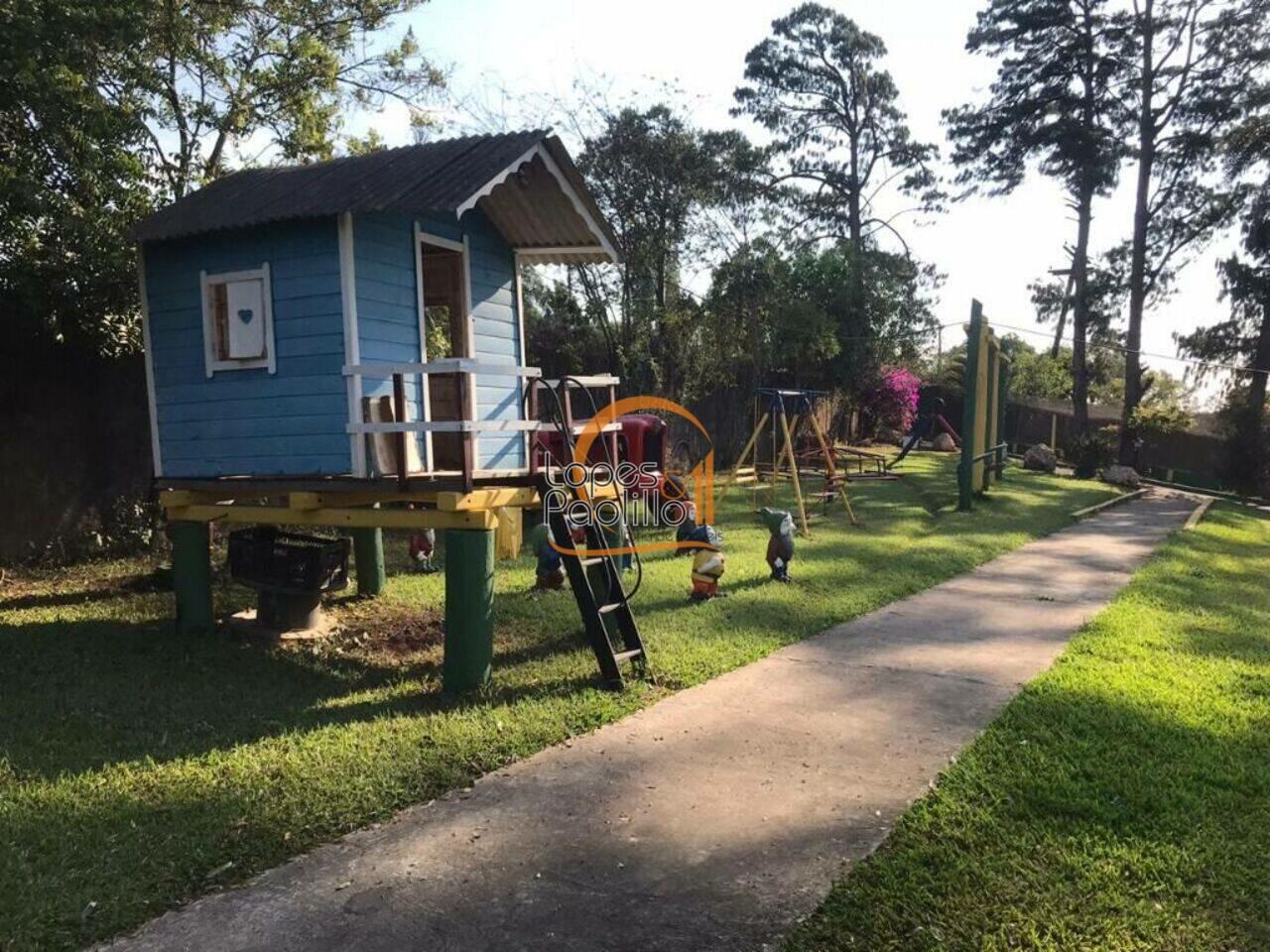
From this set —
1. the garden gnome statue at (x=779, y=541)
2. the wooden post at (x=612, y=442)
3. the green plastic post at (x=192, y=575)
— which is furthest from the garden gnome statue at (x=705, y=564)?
the green plastic post at (x=192, y=575)

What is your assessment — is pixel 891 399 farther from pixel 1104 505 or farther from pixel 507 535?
pixel 507 535

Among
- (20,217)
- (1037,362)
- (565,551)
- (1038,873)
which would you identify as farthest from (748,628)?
(1037,362)

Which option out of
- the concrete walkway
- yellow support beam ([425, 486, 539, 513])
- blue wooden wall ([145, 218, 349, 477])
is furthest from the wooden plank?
blue wooden wall ([145, 218, 349, 477])

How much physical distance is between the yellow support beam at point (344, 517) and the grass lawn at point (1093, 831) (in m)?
2.98

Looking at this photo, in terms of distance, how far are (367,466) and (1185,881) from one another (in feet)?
15.7

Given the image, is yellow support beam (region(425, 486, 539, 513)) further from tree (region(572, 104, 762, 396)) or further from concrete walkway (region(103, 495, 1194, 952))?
tree (region(572, 104, 762, 396))

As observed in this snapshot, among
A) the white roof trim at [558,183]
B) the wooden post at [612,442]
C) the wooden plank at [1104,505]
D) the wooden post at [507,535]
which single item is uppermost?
the white roof trim at [558,183]

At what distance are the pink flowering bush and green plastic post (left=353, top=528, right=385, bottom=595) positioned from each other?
20926mm

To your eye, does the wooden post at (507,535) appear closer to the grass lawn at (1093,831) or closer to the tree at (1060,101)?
the grass lawn at (1093,831)

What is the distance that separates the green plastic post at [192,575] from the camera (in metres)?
6.65

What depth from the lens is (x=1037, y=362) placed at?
Answer: 124ft

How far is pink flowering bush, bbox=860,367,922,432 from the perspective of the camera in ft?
88.6

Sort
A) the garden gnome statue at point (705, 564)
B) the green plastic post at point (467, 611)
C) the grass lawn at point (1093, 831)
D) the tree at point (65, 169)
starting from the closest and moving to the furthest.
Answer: the grass lawn at point (1093, 831), the green plastic post at point (467, 611), the tree at point (65, 169), the garden gnome statue at point (705, 564)

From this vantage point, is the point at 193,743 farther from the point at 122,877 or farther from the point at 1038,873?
the point at 1038,873
